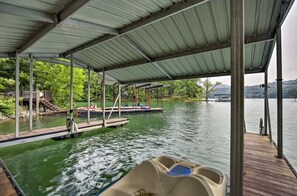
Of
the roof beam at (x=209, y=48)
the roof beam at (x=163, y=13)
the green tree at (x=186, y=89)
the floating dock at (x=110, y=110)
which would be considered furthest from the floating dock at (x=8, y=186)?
the green tree at (x=186, y=89)

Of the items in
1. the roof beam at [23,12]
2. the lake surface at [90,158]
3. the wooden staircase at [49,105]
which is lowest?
the lake surface at [90,158]

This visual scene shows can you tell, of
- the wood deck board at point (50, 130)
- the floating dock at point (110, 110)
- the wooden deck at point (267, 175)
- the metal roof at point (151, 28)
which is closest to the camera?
the wooden deck at point (267, 175)

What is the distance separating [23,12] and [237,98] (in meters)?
3.71

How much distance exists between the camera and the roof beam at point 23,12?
9.66ft

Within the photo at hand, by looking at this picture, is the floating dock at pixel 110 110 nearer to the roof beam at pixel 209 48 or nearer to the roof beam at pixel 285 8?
the roof beam at pixel 209 48

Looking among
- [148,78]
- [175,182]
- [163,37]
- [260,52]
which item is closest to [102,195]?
[175,182]

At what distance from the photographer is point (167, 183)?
2.46m

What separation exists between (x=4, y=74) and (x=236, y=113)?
1801cm

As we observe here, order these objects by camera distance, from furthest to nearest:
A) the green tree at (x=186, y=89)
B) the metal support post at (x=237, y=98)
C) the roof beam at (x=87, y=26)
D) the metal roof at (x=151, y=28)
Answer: the green tree at (x=186, y=89)
the roof beam at (x=87, y=26)
the metal roof at (x=151, y=28)
the metal support post at (x=237, y=98)

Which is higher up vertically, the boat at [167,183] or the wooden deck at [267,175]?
the boat at [167,183]

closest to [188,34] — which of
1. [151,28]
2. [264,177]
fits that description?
[151,28]

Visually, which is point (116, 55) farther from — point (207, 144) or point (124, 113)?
point (124, 113)

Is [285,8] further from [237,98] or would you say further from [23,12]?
[23,12]

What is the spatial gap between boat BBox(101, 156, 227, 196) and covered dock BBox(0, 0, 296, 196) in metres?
0.39
